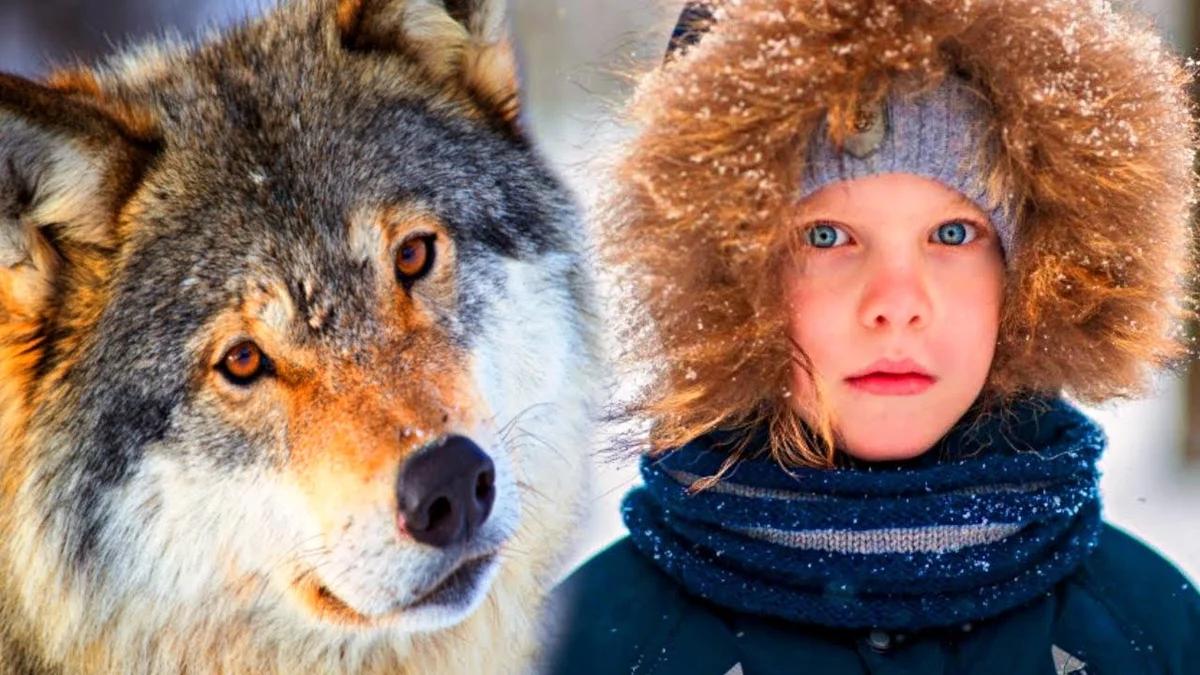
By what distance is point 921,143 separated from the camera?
1850 mm

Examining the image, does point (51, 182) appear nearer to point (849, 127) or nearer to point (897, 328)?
point (849, 127)

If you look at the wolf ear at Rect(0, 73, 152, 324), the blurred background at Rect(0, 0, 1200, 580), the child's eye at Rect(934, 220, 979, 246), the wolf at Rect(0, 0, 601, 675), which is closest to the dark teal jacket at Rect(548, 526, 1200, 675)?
the wolf at Rect(0, 0, 601, 675)

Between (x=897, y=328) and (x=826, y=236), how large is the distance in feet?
0.56

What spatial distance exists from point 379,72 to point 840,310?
87cm

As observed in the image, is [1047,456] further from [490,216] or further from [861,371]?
[490,216]

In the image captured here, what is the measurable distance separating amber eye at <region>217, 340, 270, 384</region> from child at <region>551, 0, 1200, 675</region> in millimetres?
546

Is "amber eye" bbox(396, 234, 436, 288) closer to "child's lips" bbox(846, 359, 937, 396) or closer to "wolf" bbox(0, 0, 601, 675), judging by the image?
"wolf" bbox(0, 0, 601, 675)

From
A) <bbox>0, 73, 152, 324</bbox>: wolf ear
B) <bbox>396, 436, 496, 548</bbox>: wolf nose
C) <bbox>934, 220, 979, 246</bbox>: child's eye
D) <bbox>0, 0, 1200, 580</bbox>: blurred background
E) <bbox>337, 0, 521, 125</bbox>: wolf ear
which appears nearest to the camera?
<bbox>396, 436, 496, 548</bbox>: wolf nose

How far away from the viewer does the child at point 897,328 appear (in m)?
1.83

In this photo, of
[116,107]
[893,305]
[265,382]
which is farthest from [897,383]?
[116,107]

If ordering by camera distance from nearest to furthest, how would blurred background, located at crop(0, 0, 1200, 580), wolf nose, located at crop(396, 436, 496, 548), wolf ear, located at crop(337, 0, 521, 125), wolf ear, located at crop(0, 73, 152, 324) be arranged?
wolf nose, located at crop(396, 436, 496, 548)
wolf ear, located at crop(0, 73, 152, 324)
wolf ear, located at crop(337, 0, 521, 125)
blurred background, located at crop(0, 0, 1200, 580)

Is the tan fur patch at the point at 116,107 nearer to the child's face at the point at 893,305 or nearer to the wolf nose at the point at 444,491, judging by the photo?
the wolf nose at the point at 444,491

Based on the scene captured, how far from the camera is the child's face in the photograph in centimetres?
188

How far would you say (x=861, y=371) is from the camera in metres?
1.96
